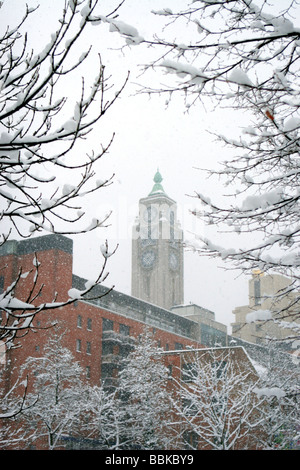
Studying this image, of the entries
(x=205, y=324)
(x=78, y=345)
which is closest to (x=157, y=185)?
(x=205, y=324)

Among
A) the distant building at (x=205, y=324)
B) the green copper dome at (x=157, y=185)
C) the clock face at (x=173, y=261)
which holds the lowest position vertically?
the distant building at (x=205, y=324)

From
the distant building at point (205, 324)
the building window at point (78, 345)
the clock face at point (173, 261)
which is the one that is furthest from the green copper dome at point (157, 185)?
the building window at point (78, 345)

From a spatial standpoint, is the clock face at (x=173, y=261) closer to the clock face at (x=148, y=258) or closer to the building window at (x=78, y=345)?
the clock face at (x=148, y=258)

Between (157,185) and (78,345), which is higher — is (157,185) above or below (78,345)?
above

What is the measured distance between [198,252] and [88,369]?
120 ft

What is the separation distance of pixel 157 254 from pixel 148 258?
2.12m

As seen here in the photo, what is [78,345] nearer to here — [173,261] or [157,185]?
[173,261]

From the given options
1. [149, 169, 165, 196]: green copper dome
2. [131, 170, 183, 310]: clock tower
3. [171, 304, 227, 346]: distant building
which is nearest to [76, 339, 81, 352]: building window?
[171, 304, 227, 346]: distant building

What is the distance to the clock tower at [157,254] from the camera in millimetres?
93875

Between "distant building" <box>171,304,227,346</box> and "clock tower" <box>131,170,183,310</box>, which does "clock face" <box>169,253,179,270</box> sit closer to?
"clock tower" <box>131,170,183,310</box>

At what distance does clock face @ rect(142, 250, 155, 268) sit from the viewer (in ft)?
320

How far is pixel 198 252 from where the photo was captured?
6117mm

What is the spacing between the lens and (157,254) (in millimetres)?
97562
